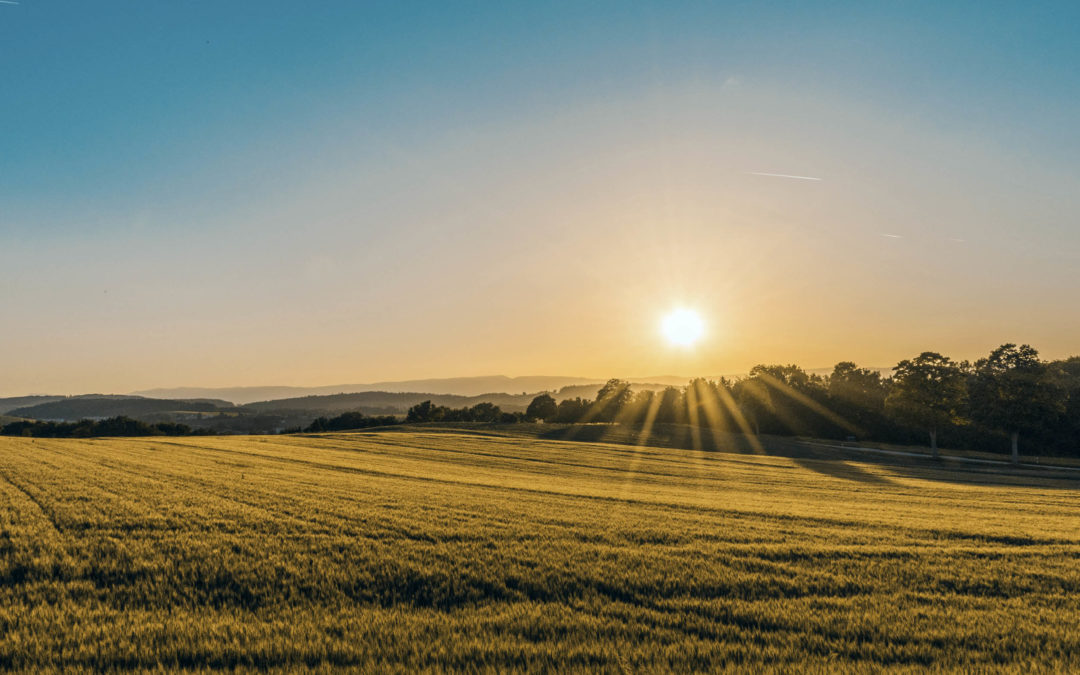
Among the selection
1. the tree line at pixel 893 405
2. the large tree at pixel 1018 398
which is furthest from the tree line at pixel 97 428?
the large tree at pixel 1018 398

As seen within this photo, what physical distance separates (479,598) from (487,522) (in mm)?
5680

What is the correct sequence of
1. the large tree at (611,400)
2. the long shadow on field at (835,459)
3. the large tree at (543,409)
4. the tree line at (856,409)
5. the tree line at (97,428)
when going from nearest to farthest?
the long shadow on field at (835,459)
the tree line at (856,409)
the tree line at (97,428)
the large tree at (611,400)
the large tree at (543,409)

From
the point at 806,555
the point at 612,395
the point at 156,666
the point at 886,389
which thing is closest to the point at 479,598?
the point at 156,666

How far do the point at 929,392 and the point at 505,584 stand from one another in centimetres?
7008

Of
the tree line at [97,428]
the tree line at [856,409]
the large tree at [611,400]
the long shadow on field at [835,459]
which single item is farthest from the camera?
the large tree at [611,400]

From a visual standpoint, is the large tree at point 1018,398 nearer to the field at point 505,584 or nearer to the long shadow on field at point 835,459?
the long shadow on field at point 835,459

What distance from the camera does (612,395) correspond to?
11888cm

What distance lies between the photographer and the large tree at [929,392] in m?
62.4

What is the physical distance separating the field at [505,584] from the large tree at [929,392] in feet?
166

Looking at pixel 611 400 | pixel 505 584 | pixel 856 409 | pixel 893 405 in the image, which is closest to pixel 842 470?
pixel 893 405

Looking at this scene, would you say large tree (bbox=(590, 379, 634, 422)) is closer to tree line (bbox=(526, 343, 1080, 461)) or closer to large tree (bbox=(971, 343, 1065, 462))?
tree line (bbox=(526, 343, 1080, 461))

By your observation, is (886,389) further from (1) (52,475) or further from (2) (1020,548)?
(1) (52,475)

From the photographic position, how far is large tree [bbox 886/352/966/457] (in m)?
62.4

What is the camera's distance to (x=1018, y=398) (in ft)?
197
